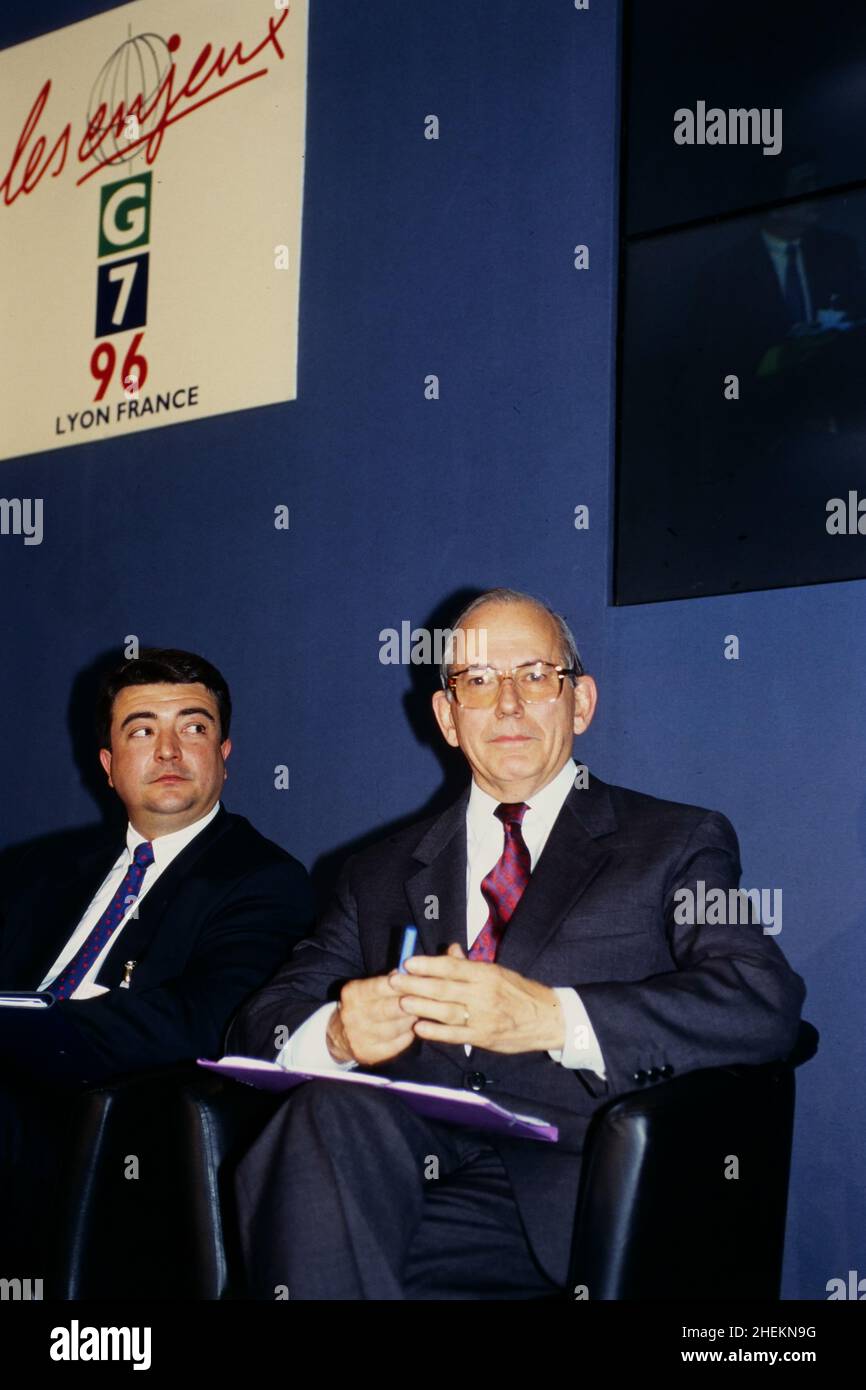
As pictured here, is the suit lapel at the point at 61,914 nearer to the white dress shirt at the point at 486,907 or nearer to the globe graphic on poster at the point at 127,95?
the white dress shirt at the point at 486,907

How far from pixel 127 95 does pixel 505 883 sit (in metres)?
3.14

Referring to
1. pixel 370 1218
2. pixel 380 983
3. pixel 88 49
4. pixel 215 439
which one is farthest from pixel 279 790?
pixel 88 49

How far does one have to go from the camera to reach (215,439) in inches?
166

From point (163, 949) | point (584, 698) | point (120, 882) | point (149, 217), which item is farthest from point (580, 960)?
point (149, 217)

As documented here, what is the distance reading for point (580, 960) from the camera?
2516 millimetres

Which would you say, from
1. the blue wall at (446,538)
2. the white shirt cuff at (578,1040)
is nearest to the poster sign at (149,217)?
the blue wall at (446,538)

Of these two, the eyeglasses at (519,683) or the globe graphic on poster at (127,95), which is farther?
the globe graphic on poster at (127,95)

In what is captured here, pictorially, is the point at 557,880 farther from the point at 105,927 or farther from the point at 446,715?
the point at 105,927

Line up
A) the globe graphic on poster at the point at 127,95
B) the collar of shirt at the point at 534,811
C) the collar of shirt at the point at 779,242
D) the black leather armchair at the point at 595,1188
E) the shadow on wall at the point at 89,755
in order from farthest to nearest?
the globe graphic on poster at the point at 127,95 < the shadow on wall at the point at 89,755 < the collar of shirt at the point at 779,242 < the collar of shirt at the point at 534,811 < the black leather armchair at the point at 595,1188

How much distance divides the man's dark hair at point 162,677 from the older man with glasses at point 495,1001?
2.65 ft

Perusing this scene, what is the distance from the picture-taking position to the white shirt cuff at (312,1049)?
8.12 ft

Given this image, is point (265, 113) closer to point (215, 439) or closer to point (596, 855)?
point (215, 439)

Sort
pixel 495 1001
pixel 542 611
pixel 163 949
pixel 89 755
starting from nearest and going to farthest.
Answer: pixel 495 1001, pixel 542 611, pixel 163 949, pixel 89 755

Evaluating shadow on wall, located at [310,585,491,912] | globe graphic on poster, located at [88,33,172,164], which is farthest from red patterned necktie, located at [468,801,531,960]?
globe graphic on poster, located at [88,33,172,164]
